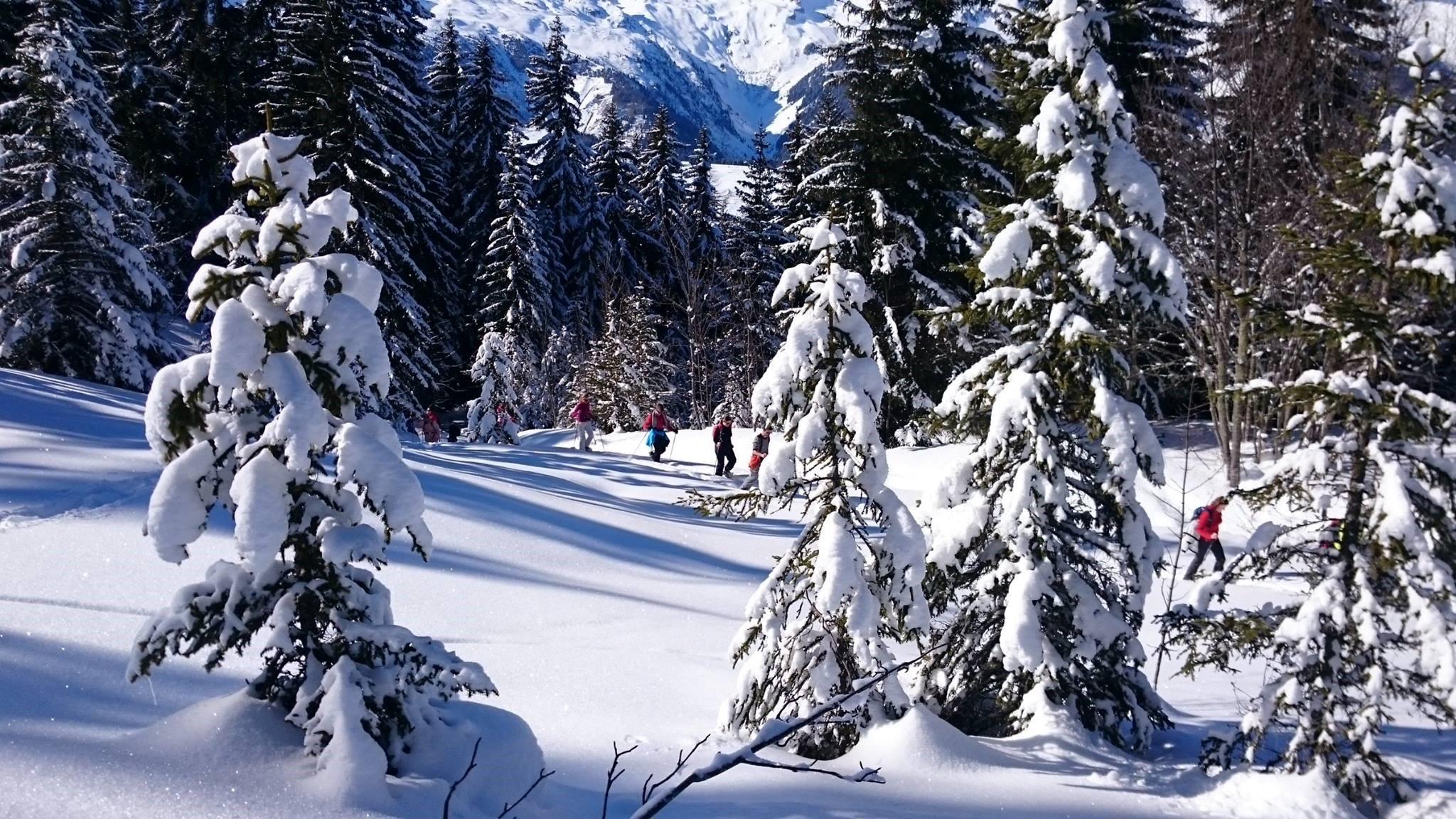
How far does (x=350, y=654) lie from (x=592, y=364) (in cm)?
3095

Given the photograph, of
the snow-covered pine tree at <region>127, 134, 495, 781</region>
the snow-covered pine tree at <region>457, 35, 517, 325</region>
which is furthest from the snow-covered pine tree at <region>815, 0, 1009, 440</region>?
the snow-covered pine tree at <region>457, 35, 517, 325</region>

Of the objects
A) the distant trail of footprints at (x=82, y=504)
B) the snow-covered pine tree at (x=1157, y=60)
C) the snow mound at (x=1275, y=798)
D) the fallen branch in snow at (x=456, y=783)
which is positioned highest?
the snow-covered pine tree at (x=1157, y=60)

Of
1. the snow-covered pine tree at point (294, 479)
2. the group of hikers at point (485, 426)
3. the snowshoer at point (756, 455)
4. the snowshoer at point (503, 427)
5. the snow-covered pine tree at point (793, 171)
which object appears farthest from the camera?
the snow-covered pine tree at point (793, 171)

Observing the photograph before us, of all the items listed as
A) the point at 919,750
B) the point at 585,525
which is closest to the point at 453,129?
the point at 585,525

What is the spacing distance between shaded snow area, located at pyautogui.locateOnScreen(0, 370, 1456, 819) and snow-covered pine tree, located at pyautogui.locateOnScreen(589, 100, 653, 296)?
33.2 metres

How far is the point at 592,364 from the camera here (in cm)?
3475

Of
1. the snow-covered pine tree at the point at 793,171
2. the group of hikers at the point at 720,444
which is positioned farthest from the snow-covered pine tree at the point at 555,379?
the snow-covered pine tree at the point at 793,171

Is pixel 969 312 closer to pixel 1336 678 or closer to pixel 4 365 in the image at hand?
pixel 1336 678

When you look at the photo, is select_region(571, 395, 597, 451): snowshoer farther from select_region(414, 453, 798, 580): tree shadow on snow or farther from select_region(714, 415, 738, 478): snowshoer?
select_region(414, 453, 798, 580): tree shadow on snow

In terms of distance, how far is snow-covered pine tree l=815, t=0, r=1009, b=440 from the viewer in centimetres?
2102

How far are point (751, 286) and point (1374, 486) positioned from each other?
1213 inches

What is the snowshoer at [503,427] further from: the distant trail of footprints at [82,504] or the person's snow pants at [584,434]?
the distant trail of footprints at [82,504]

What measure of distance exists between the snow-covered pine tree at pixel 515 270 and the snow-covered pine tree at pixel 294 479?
103ft

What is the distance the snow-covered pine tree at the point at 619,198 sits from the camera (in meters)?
46.0
